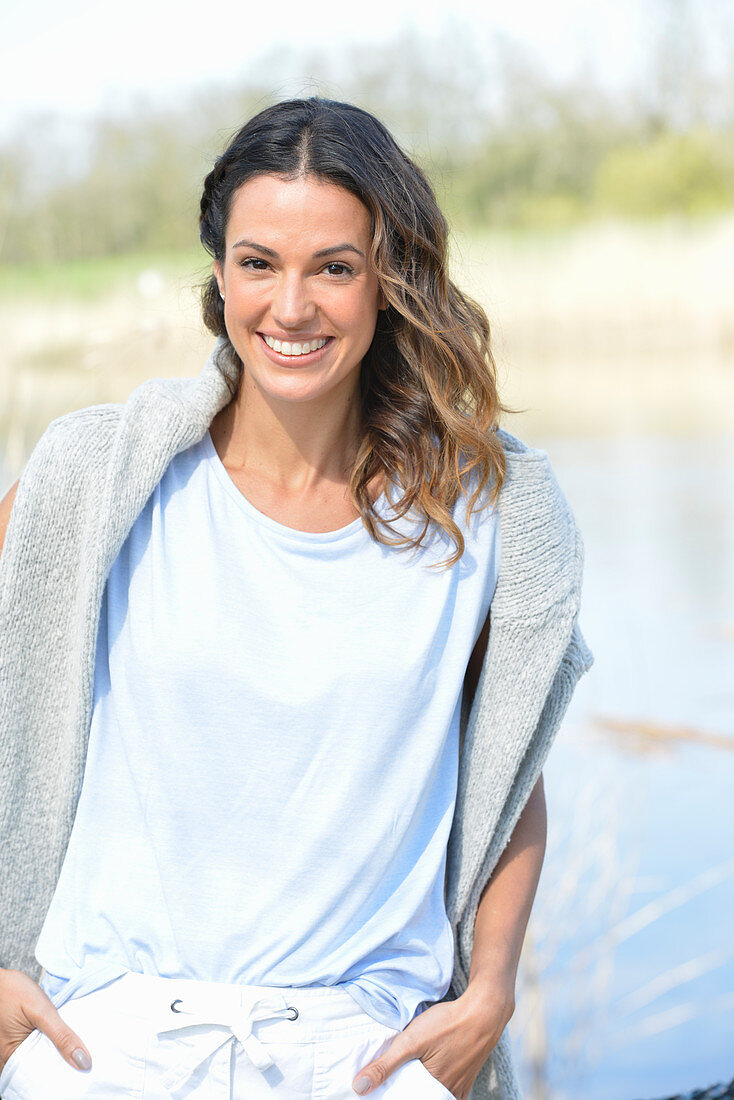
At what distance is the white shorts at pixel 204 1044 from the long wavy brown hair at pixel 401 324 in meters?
0.57

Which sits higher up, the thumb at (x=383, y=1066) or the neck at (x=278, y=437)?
the neck at (x=278, y=437)

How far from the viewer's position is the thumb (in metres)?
1.44

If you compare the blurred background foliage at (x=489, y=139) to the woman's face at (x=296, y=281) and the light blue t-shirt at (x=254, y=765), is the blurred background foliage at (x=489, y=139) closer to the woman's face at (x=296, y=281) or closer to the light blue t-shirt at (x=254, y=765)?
the woman's face at (x=296, y=281)

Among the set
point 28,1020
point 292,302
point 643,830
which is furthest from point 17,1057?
point 643,830

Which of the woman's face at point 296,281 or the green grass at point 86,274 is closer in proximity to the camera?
the woman's face at point 296,281

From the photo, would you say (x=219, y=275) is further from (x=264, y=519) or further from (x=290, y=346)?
(x=264, y=519)

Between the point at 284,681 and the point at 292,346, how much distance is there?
41 cm

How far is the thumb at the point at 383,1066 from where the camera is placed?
144 cm

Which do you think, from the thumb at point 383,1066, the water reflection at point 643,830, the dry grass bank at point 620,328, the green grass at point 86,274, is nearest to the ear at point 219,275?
the thumb at point 383,1066

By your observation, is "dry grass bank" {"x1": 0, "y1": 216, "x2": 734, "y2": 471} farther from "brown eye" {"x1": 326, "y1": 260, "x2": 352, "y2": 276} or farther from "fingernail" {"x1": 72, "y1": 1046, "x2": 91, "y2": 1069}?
"fingernail" {"x1": 72, "y1": 1046, "x2": 91, "y2": 1069}

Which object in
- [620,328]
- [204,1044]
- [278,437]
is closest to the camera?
[204,1044]

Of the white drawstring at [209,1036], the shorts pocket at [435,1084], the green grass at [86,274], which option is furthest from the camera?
the green grass at [86,274]

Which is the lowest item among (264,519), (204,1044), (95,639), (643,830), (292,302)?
(643,830)

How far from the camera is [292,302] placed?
1492mm
